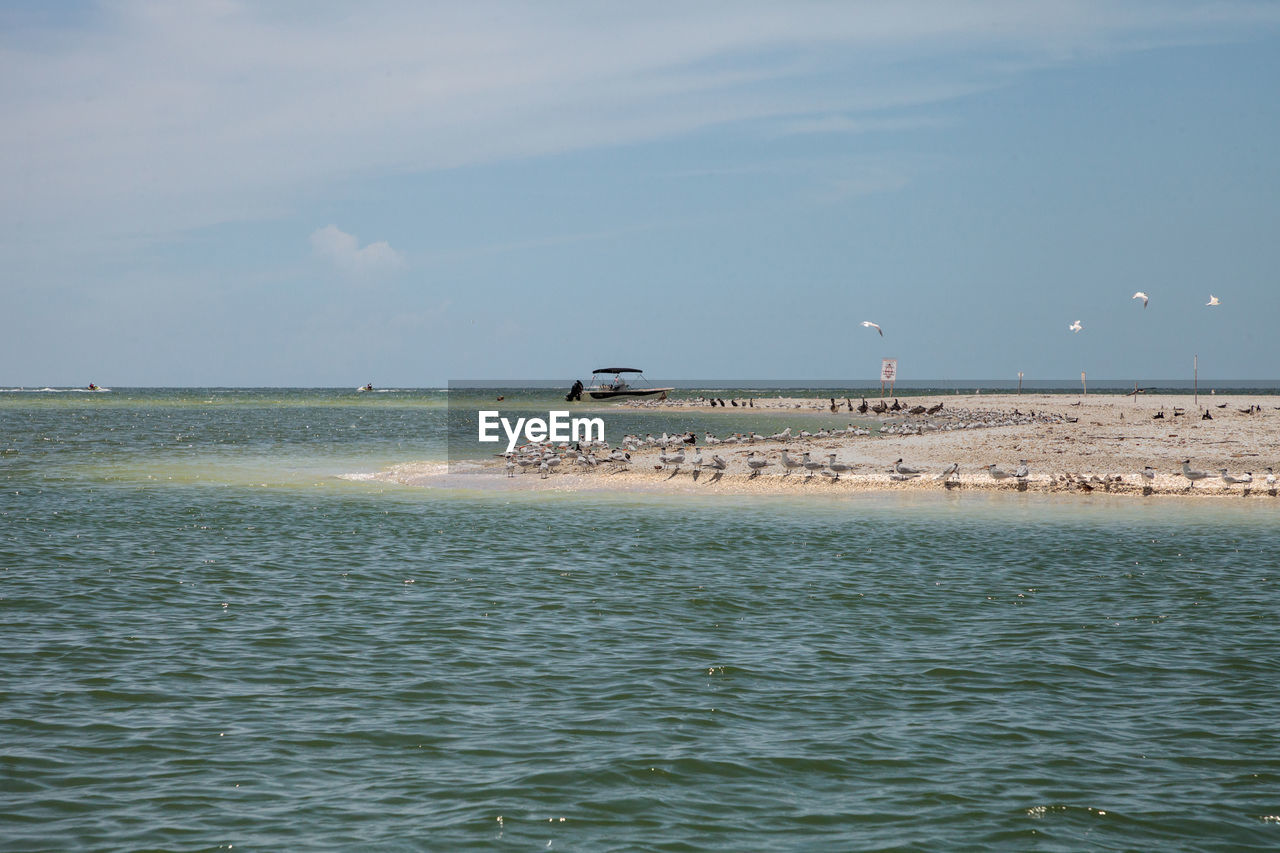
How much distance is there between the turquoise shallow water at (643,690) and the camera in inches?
308

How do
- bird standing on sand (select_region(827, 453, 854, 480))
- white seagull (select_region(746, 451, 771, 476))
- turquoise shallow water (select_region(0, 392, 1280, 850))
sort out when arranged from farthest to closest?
1. bird standing on sand (select_region(827, 453, 854, 480))
2. white seagull (select_region(746, 451, 771, 476))
3. turquoise shallow water (select_region(0, 392, 1280, 850))

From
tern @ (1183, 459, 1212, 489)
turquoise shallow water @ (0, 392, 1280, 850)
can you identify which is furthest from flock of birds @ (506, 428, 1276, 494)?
turquoise shallow water @ (0, 392, 1280, 850)

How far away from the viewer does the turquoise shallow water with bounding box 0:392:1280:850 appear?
7812 mm

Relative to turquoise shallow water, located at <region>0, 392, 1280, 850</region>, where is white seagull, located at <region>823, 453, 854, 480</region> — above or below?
above

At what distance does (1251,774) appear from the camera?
8680 mm

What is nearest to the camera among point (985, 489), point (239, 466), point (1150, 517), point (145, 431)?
point (1150, 517)

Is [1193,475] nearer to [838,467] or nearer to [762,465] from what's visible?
[838,467]

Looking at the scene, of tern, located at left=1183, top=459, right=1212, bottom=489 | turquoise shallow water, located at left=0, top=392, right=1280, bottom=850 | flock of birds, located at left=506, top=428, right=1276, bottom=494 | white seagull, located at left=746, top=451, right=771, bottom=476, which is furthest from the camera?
white seagull, located at left=746, top=451, right=771, bottom=476

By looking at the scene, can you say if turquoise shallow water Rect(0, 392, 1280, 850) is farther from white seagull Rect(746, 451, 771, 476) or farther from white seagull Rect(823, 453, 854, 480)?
white seagull Rect(823, 453, 854, 480)

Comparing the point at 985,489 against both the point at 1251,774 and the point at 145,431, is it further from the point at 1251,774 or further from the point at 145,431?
the point at 145,431

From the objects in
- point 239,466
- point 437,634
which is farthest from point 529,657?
point 239,466

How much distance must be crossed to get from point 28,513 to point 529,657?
69.3 feet

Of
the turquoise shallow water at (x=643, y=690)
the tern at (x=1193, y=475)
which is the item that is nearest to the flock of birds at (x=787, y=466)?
the tern at (x=1193, y=475)

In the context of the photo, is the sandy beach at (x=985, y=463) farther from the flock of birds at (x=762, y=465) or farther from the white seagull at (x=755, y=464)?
the white seagull at (x=755, y=464)
